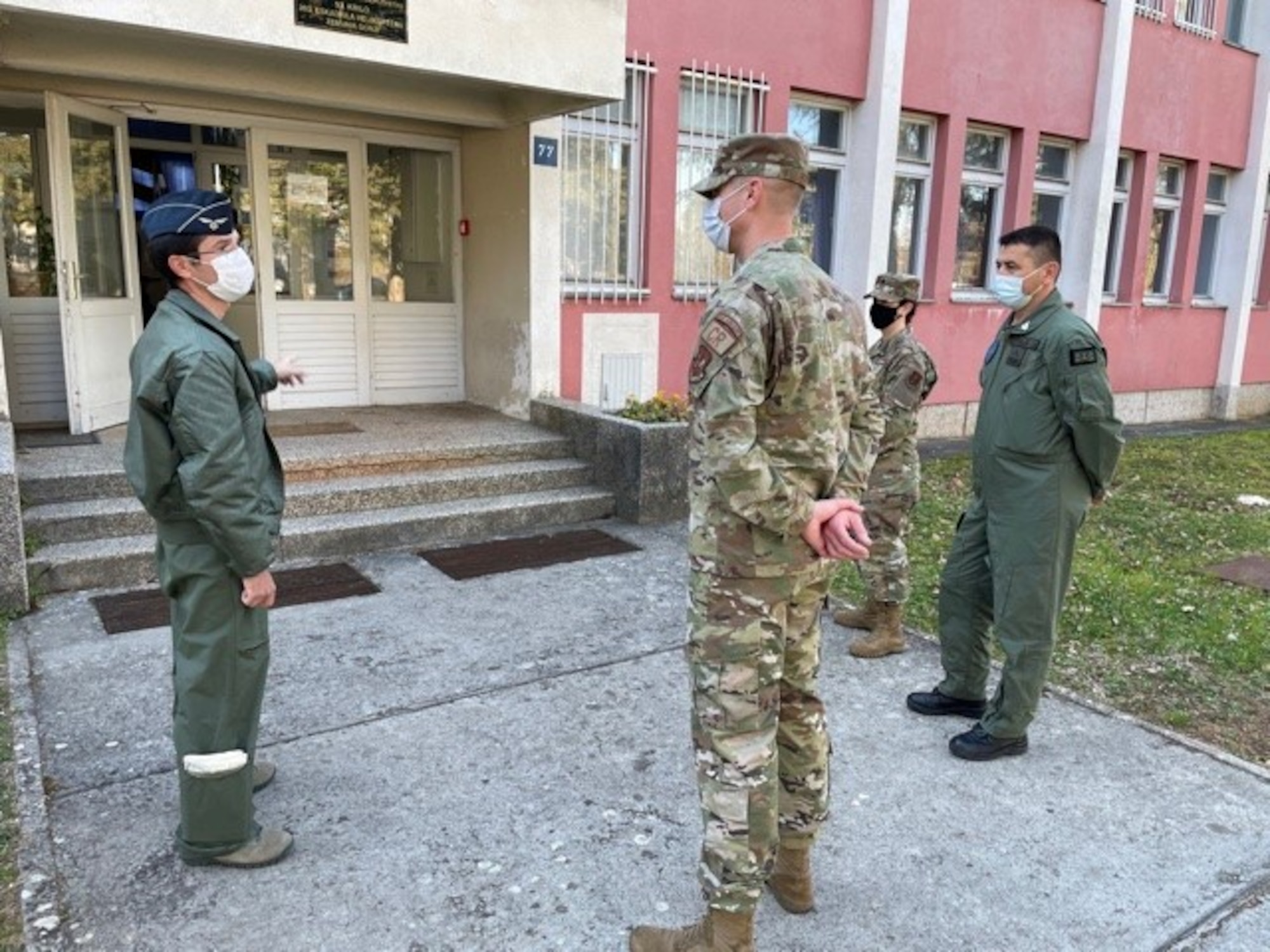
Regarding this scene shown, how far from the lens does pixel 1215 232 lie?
46.1 feet

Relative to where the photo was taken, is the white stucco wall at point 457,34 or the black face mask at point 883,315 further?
the white stucco wall at point 457,34

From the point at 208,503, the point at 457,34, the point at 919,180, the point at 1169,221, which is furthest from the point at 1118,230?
the point at 208,503

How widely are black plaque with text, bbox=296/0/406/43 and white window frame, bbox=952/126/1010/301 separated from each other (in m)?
6.95

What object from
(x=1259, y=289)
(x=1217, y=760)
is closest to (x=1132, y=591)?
(x=1217, y=760)

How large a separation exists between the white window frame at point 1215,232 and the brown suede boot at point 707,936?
14104mm

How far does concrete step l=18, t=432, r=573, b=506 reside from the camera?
542 cm

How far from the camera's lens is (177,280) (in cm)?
270

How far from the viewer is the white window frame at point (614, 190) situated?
25.7 feet

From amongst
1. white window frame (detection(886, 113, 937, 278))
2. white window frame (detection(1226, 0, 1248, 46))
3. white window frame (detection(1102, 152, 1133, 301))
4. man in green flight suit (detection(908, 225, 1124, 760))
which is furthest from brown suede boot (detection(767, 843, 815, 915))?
white window frame (detection(1226, 0, 1248, 46))

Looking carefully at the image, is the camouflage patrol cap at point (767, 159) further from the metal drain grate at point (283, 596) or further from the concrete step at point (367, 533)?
the concrete step at point (367, 533)

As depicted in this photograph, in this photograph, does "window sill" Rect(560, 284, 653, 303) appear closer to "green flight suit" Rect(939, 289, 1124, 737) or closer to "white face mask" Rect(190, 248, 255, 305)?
"green flight suit" Rect(939, 289, 1124, 737)

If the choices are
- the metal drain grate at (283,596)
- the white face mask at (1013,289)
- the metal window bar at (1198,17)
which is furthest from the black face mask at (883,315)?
the metal window bar at (1198,17)

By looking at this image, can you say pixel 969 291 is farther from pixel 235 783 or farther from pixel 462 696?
pixel 235 783

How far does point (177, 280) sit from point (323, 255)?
5708mm
